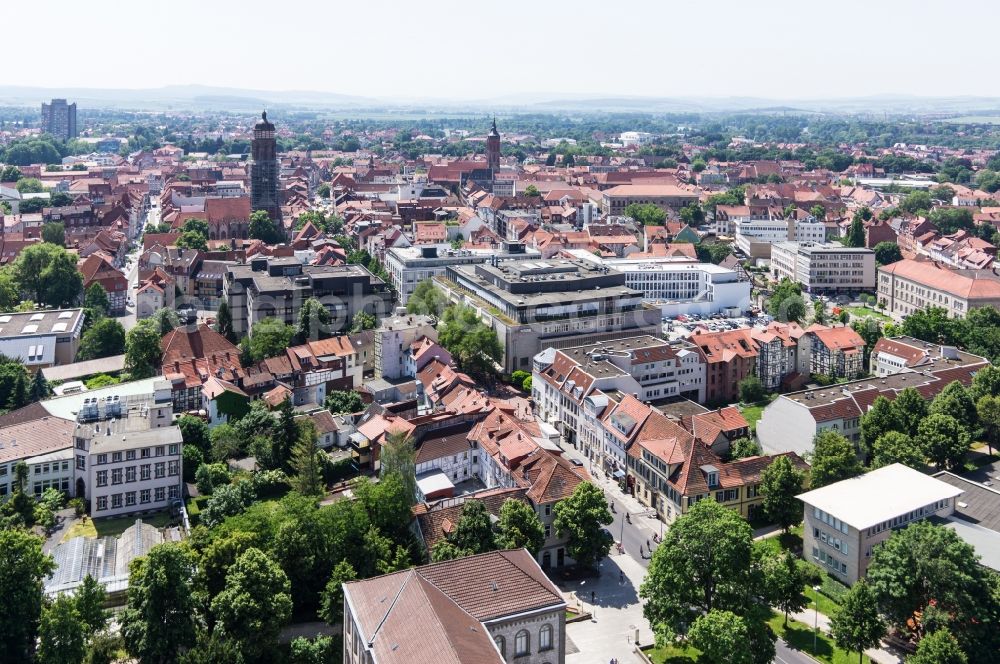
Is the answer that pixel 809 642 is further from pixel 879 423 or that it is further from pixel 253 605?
pixel 253 605

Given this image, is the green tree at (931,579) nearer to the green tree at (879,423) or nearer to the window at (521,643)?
the window at (521,643)

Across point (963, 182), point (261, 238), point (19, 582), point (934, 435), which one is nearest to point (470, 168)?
point (261, 238)

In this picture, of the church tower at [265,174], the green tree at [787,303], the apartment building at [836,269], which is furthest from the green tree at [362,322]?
the apartment building at [836,269]

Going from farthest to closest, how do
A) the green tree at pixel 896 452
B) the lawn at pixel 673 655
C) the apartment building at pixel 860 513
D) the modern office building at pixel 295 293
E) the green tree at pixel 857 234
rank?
the green tree at pixel 857 234
the modern office building at pixel 295 293
the green tree at pixel 896 452
the apartment building at pixel 860 513
the lawn at pixel 673 655

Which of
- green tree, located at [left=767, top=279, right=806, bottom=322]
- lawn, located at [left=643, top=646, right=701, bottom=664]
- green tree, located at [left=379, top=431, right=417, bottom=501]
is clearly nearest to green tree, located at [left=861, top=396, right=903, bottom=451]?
lawn, located at [left=643, top=646, right=701, bottom=664]

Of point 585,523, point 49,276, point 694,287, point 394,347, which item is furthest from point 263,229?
point 585,523

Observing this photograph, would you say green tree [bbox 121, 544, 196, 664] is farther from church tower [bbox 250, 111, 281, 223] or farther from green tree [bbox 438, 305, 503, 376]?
church tower [bbox 250, 111, 281, 223]

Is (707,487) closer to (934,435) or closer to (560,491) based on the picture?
(560,491)
